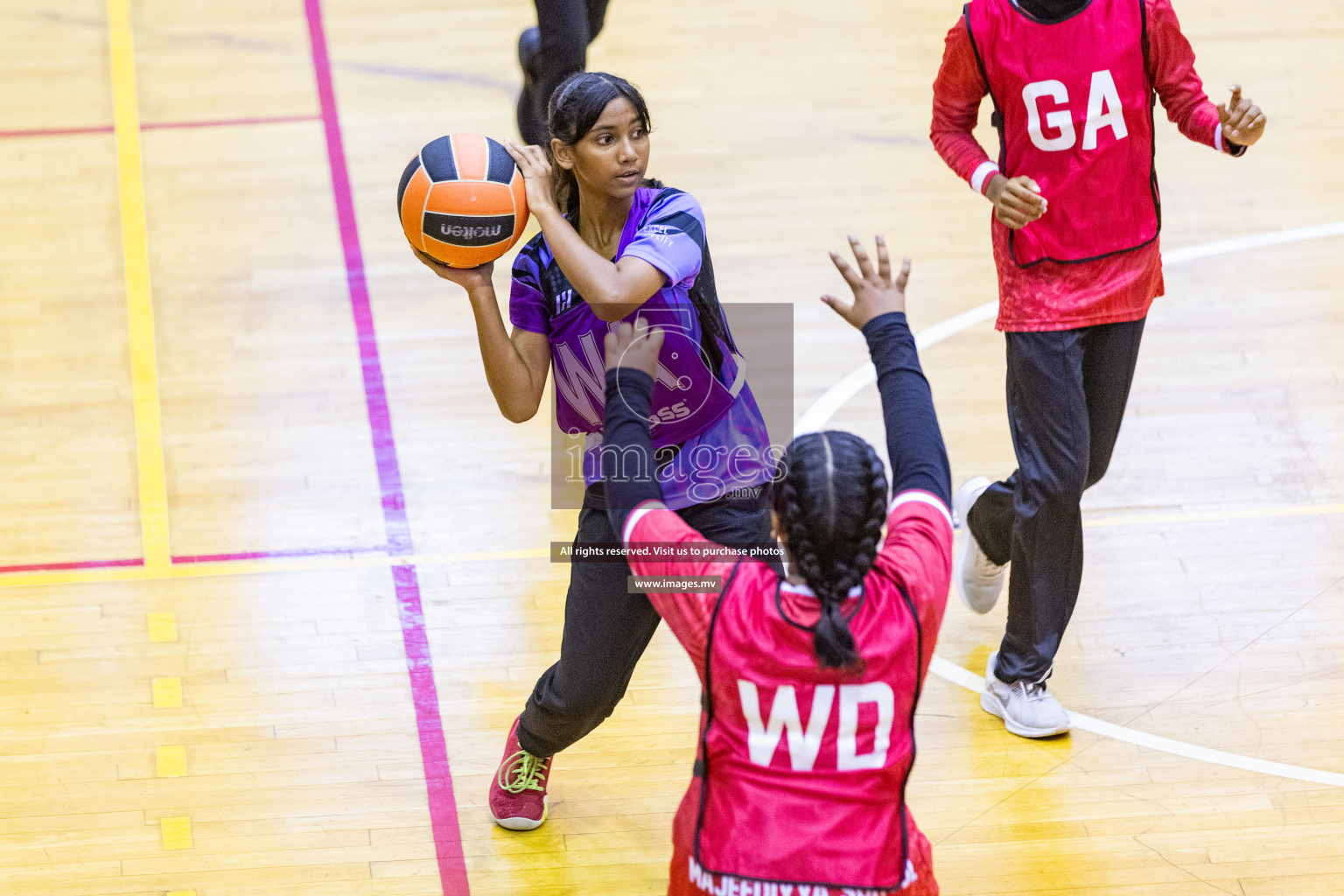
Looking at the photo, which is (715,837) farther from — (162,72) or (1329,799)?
(162,72)

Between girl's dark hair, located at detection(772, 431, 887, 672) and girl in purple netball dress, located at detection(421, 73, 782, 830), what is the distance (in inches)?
26.9

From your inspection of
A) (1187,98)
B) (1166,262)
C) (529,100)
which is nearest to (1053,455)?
(1187,98)

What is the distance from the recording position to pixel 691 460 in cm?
355

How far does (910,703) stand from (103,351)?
4.60 metres

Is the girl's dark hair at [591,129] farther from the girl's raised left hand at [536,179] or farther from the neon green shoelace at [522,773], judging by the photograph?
the neon green shoelace at [522,773]

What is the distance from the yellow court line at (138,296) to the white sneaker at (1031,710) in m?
2.76

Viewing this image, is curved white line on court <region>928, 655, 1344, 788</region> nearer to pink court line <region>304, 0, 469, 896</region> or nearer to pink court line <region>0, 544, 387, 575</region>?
pink court line <region>304, 0, 469, 896</region>

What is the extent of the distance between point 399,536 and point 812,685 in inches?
119

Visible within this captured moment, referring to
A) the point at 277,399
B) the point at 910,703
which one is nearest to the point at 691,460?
the point at 910,703

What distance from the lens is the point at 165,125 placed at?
7.95 metres

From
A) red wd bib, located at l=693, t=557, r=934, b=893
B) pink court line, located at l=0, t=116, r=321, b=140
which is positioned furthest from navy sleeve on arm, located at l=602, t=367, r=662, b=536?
pink court line, located at l=0, t=116, r=321, b=140

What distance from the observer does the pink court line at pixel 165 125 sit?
25.8ft

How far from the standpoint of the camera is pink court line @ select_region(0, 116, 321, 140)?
7.88 meters

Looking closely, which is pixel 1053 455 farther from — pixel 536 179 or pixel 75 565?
pixel 75 565
